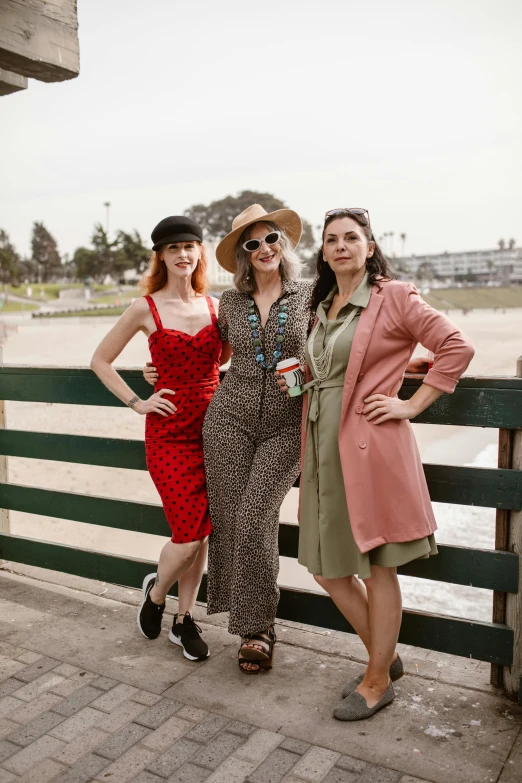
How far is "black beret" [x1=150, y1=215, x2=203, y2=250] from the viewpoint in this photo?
320 cm

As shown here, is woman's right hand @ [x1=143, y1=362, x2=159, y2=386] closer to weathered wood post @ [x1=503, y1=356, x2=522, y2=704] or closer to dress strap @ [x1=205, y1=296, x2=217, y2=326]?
dress strap @ [x1=205, y1=296, x2=217, y2=326]

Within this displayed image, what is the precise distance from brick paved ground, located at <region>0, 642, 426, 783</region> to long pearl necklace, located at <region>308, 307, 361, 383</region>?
4.26 ft

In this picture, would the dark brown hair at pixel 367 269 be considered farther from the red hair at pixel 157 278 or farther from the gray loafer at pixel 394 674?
the gray loafer at pixel 394 674

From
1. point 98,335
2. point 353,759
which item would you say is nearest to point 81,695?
point 353,759

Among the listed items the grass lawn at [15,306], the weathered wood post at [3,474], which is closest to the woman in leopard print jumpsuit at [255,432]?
the weathered wood post at [3,474]

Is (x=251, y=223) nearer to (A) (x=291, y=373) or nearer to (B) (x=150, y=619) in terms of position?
(A) (x=291, y=373)

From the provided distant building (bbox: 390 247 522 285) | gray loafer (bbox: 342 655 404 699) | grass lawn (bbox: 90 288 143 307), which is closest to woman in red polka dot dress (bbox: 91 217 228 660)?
gray loafer (bbox: 342 655 404 699)

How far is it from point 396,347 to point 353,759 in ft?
4.57

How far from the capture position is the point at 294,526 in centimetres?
333

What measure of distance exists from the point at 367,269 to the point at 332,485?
0.80 m

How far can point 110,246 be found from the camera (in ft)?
286

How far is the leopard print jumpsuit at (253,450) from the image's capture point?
2.97 meters

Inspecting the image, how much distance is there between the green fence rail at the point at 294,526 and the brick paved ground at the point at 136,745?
2.40ft

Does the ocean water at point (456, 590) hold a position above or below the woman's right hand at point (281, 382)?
below
